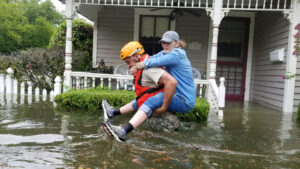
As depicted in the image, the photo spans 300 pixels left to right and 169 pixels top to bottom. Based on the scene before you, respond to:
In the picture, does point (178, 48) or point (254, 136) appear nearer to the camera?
point (178, 48)

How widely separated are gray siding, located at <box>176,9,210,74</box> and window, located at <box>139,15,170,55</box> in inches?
21.4

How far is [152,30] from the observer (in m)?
9.86

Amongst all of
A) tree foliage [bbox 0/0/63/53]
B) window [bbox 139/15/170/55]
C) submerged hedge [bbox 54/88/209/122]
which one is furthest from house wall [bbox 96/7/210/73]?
tree foliage [bbox 0/0/63/53]

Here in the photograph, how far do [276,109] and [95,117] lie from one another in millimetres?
5451

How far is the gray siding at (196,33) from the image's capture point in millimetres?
9734

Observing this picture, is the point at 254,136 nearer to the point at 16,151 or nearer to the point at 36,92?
the point at 16,151

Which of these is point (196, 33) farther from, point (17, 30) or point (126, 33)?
point (17, 30)

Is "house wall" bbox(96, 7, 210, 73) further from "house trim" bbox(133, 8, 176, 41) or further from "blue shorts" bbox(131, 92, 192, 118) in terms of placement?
"blue shorts" bbox(131, 92, 192, 118)

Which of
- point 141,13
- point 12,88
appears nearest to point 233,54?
point 141,13

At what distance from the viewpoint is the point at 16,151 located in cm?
290

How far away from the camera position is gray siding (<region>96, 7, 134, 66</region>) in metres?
9.84

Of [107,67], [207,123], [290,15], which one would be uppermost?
[290,15]

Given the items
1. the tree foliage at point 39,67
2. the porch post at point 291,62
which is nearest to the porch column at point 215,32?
the porch post at point 291,62

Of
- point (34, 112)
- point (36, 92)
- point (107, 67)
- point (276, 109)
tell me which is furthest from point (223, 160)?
point (107, 67)
